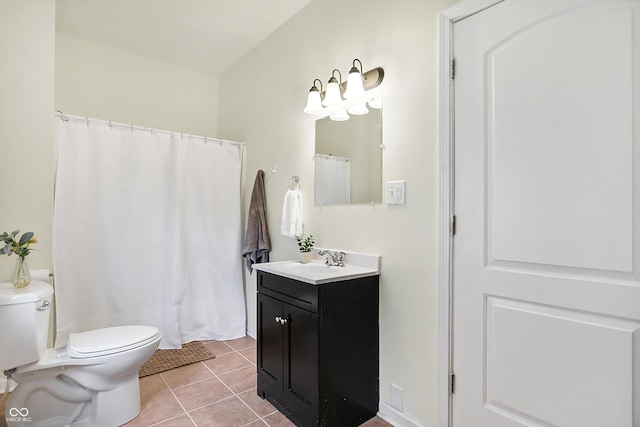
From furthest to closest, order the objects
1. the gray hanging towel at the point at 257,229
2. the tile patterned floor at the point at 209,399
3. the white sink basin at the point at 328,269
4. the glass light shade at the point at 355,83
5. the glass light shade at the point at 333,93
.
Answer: the gray hanging towel at the point at 257,229, the glass light shade at the point at 333,93, the glass light shade at the point at 355,83, the tile patterned floor at the point at 209,399, the white sink basin at the point at 328,269

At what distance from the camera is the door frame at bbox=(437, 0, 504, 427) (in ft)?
5.07

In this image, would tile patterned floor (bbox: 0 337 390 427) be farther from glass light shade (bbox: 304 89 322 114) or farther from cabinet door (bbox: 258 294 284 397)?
glass light shade (bbox: 304 89 322 114)

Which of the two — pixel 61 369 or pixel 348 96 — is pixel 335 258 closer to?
pixel 348 96

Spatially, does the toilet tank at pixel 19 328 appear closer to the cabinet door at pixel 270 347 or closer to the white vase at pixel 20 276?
the white vase at pixel 20 276

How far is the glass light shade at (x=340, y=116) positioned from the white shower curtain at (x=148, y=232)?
130cm

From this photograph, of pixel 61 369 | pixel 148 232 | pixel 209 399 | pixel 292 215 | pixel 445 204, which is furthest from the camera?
pixel 148 232

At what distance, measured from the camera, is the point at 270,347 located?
6.42 feet

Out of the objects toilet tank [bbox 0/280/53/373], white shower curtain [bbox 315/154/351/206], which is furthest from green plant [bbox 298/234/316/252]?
toilet tank [bbox 0/280/53/373]

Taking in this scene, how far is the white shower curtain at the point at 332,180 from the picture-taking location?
2.11 m

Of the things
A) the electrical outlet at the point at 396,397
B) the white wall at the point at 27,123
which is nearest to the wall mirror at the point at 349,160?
the electrical outlet at the point at 396,397

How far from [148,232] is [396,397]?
2.16 meters

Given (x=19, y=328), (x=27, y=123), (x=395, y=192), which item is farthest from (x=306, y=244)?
(x=27, y=123)

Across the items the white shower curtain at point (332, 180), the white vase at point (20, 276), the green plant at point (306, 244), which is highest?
the white shower curtain at point (332, 180)

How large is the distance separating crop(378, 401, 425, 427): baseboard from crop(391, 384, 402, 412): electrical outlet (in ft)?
0.07
